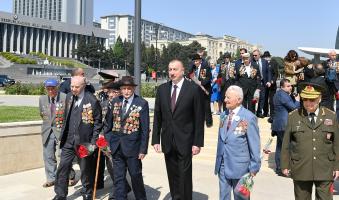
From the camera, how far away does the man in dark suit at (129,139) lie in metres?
5.90

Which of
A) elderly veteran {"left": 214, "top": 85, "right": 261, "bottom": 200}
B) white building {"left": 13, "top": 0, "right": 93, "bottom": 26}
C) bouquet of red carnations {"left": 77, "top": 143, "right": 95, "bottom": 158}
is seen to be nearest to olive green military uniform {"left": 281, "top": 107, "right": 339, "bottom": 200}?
elderly veteran {"left": 214, "top": 85, "right": 261, "bottom": 200}

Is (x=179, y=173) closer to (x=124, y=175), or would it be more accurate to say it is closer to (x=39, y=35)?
(x=124, y=175)

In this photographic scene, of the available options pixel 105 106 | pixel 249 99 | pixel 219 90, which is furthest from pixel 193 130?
pixel 219 90

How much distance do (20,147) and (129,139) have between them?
3214 millimetres

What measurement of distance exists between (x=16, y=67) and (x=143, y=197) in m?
72.0

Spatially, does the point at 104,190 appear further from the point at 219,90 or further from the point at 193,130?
the point at 219,90

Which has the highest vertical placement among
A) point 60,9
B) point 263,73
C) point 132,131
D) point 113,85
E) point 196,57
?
point 60,9

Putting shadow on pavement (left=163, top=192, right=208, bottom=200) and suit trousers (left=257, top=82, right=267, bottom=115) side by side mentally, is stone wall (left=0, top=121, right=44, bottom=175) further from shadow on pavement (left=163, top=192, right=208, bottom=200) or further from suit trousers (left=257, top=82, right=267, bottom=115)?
suit trousers (left=257, top=82, right=267, bottom=115)

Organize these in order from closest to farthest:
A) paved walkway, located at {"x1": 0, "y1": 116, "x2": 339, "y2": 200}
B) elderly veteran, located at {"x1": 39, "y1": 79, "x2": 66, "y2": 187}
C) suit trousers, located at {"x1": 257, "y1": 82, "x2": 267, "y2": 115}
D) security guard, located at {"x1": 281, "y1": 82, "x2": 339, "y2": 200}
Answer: security guard, located at {"x1": 281, "y1": 82, "x2": 339, "y2": 200} → paved walkway, located at {"x1": 0, "y1": 116, "x2": 339, "y2": 200} → elderly veteran, located at {"x1": 39, "y1": 79, "x2": 66, "y2": 187} → suit trousers, located at {"x1": 257, "y1": 82, "x2": 267, "y2": 115}

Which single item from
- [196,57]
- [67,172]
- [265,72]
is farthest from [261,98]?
[67,172]

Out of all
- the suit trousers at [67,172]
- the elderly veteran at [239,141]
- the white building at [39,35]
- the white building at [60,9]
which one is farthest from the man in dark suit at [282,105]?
the white building at [60,9]

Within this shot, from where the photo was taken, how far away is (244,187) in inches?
182

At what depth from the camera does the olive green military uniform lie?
4.49m

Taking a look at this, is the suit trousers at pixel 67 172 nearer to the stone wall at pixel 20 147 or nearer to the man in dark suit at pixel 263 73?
the stone wall at pixel 20 147
